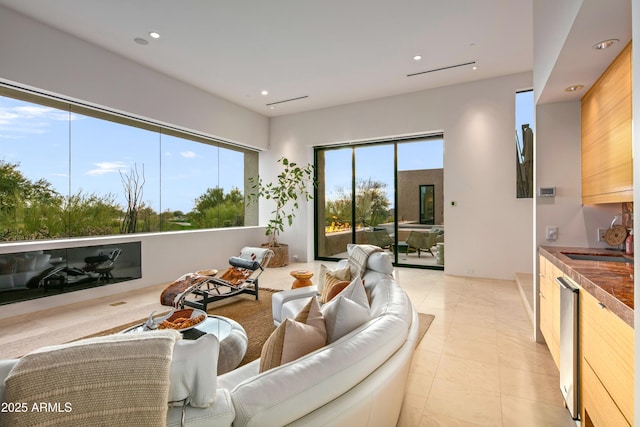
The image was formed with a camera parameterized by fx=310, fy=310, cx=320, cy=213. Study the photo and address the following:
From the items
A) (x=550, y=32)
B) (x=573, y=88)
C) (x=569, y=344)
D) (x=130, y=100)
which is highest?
(x=130, y=100)

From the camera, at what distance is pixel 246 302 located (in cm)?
428

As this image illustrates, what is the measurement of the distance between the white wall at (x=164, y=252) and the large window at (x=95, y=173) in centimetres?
31

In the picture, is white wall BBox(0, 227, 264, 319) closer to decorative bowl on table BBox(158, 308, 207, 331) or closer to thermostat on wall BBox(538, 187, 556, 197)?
decorative bowl on table BBox(158, 308, 207, 331)

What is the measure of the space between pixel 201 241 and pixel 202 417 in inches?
225

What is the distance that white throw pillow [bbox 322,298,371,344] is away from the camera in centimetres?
150

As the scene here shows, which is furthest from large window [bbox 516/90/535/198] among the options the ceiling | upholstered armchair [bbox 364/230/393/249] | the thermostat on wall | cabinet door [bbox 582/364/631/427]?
cabinet door [bbox 582/364/631/427]

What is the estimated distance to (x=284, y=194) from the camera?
7270 millimetres

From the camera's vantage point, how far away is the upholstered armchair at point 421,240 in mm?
6430

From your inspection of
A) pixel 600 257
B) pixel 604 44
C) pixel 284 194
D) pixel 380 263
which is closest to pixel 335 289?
pixel 380 263

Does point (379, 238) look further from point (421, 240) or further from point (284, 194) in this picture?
point (284, 194)

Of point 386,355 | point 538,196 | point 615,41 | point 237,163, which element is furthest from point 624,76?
point 237,163

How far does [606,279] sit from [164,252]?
579 centimetres

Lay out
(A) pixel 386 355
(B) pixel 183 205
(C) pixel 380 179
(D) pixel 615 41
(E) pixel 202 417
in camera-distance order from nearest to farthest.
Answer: (E) pixel 202 417 < (A) pixel 386 355 < (D) pixel 615 41 < (B) pixel 183 205 < (C) pixel 380 179

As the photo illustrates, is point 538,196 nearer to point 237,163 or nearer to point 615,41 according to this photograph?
point 615,41
